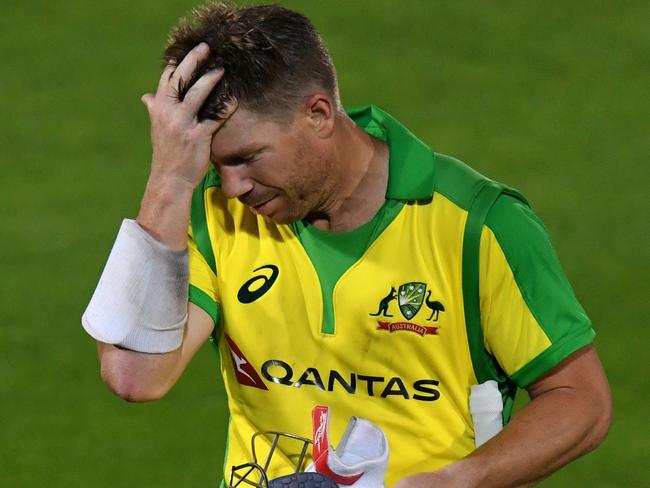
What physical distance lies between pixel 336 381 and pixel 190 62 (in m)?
1.00

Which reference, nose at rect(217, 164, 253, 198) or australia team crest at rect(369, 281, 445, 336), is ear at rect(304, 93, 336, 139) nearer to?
nose at rect(217, 164, 253, 198)

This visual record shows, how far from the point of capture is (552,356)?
4.42 meters

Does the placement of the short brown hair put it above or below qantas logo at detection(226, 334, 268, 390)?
above

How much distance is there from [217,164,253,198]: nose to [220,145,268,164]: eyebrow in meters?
0.02

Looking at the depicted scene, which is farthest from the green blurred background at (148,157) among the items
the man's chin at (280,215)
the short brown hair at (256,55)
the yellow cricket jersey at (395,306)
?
the short brown hair at (256,55)

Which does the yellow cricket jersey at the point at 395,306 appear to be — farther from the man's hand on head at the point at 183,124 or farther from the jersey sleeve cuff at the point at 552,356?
the man's hand on head at the point at 183,124

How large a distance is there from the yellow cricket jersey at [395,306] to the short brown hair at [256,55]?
37 centimetres

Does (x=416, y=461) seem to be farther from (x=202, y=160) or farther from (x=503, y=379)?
(x=202, y=160)

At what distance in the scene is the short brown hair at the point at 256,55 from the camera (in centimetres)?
439

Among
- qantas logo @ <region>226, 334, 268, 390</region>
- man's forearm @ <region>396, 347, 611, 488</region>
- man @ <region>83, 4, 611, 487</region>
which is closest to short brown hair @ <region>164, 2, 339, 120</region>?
man @ <region>83, 4, 611, 487</region>

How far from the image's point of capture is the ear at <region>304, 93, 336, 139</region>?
4.49m

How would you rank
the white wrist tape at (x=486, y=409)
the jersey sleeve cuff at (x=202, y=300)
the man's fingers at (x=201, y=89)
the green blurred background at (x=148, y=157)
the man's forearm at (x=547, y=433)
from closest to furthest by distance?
the man's forearm at (x=547, y=433)
the man's fingers at (x=201, y=89)
the white wrist tape at (x=486, y=409)
the jersey sleeve cuff at (x=202, y=300)
the green blurred background at (x=148, y=157)

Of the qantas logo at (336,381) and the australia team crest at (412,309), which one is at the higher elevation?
the australia team crest at (412,309)

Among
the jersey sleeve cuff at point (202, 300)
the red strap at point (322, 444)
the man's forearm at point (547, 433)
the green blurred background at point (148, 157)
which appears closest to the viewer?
the red strap at point (322, 444)
